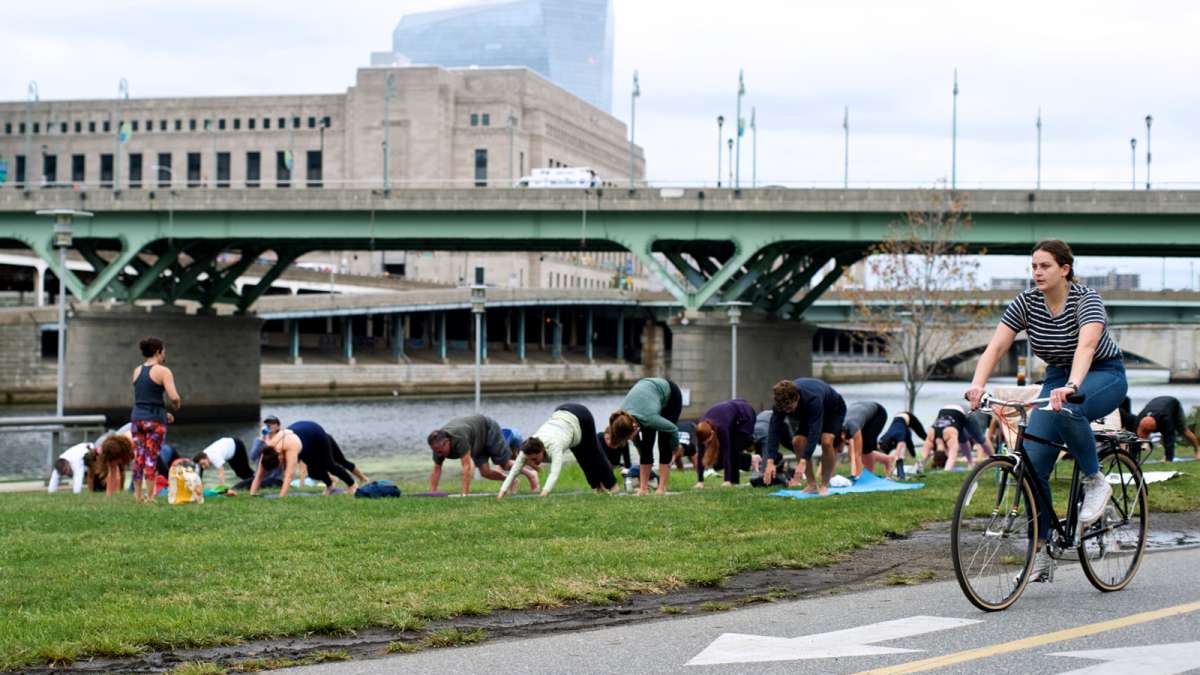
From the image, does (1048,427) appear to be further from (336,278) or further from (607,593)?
(336,278)

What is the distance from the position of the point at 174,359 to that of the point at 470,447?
50.0 metres

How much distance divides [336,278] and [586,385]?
19.8 meters

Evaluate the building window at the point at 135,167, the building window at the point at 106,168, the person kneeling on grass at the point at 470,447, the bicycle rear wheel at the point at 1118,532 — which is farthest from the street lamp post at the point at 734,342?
the building window at the point at 106,168

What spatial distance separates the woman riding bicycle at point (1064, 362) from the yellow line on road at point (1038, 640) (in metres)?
0.65

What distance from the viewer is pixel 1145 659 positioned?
720 centimetres

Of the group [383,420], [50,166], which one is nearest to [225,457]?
[383,420]

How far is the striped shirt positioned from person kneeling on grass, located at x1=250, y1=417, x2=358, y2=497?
12.5 m

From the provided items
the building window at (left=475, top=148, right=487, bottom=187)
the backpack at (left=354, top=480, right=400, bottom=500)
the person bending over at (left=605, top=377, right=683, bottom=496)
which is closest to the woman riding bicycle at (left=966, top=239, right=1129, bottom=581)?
the person bending over at (left=605, top=377, right=683, bottom=496)

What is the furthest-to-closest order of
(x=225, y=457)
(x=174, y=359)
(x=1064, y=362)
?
(x=174, y=359)
(x=225, y=457)
(x=1064, y=362)

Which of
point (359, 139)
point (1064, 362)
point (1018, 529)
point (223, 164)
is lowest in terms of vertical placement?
point (1018, 529)

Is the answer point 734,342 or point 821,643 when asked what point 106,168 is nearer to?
point 734,342

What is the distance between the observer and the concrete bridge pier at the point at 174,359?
63531mm

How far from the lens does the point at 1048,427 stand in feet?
29.0

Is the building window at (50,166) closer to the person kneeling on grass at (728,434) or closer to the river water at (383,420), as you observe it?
the river water at (383,420)
